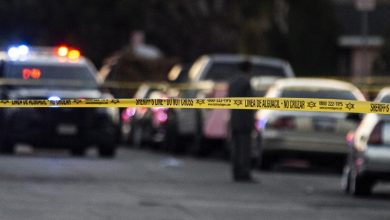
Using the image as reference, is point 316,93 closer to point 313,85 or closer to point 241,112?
point 313,85

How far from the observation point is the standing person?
776 inches

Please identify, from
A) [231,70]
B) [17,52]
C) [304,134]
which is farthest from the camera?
[231,70]

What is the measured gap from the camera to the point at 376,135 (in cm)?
1727

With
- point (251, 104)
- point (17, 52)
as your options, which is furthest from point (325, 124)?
point (251, 104)

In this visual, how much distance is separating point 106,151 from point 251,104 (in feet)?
32.7

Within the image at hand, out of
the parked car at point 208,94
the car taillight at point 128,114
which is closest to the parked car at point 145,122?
the car taillight at point 128,114

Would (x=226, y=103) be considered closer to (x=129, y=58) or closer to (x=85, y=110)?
(x=85, y=110)

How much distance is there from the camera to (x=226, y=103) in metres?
14.8

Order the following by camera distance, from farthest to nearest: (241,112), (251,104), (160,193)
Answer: (241,112) → (160,193) → (251,104)

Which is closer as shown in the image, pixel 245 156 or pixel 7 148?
pixel 245 156

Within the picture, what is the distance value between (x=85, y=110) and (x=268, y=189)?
5931mm

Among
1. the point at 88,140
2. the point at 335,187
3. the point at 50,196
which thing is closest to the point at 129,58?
the point at 88,140

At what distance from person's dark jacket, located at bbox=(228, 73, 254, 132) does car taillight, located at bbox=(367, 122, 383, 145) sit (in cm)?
294

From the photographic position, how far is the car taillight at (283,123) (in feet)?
71.5
